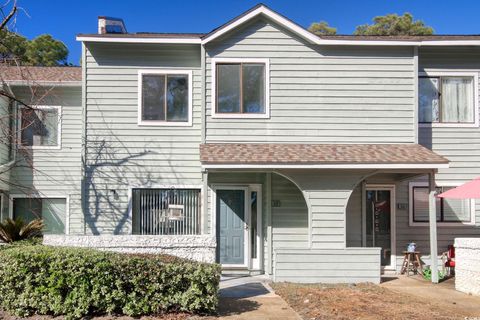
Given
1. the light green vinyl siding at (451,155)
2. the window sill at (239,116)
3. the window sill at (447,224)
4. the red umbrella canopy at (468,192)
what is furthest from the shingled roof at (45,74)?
the red umbrella canopy at (468,192)

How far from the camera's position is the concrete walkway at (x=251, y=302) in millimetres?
7945

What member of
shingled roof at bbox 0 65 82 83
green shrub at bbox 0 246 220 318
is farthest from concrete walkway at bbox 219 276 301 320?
shingled roof at bbox 0 65 82 83

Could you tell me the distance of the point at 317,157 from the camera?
433 inches

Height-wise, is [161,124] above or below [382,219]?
above

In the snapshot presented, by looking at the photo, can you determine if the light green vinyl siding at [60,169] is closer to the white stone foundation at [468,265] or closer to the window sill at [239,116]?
the window sill at [239,116]

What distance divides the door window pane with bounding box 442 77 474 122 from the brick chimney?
9198mm

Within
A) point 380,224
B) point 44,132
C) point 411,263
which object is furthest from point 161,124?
point 411,263

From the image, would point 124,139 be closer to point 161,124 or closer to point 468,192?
point 161,124

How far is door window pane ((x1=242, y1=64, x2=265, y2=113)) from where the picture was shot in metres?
12.3

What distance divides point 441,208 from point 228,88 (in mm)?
6402

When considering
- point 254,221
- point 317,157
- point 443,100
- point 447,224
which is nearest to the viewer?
point 317,157

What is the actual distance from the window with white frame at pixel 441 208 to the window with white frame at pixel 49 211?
960cm

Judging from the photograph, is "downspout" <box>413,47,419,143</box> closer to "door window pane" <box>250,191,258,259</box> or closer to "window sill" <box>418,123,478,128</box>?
"window sill" <box>418,123,478,128</box>

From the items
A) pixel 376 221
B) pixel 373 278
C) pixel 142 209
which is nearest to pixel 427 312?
pixel 373 278
